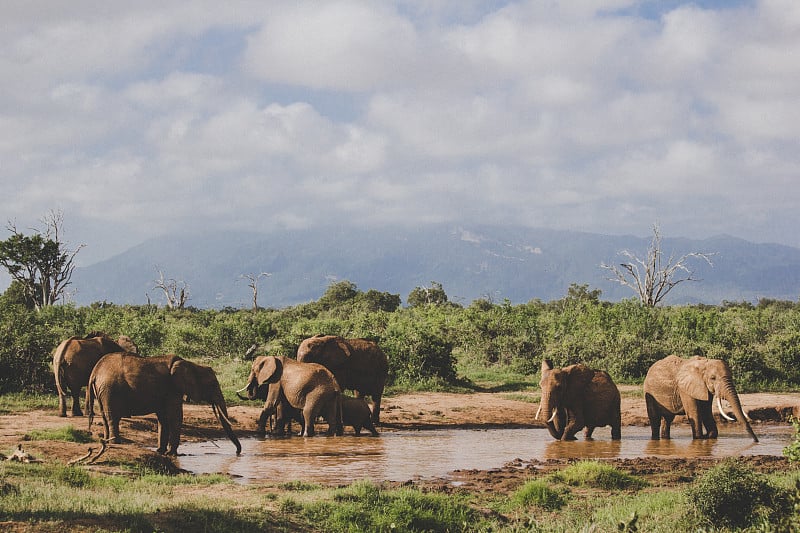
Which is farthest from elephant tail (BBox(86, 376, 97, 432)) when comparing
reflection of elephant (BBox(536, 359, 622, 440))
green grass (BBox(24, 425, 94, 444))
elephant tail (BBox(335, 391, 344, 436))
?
reflection of elephant (BBox(536, 359, 622, 440))

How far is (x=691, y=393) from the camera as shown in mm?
19250

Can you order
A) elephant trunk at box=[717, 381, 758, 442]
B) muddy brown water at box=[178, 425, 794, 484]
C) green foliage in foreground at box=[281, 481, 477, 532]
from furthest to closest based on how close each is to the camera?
elephant trunk at box=[717, 381, 758, 442] < muddy brown water at box=[178, 425, 794, 484] < green foliage in foreground at box=[281, 481, 477, 532]

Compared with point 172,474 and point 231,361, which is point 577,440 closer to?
point 172,474

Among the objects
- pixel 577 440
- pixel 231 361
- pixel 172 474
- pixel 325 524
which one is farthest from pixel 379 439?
pixel 231 361

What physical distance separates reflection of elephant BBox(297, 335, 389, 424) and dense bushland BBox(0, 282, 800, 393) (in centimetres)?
633

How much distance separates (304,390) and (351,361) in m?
3.14

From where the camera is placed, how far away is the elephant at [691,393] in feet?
61.4

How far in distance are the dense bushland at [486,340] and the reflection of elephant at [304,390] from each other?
24.0 ft

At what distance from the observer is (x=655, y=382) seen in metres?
20.1

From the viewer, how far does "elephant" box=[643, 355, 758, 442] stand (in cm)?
1870

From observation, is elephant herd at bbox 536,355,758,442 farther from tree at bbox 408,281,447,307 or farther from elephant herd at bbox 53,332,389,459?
tree at bbox 408,281,447,307

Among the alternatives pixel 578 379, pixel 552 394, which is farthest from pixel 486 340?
A: pixel 552 394

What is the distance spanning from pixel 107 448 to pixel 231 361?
59.1 feet

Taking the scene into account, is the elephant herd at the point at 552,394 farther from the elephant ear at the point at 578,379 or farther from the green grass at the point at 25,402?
the green grass at the point at 25,402
